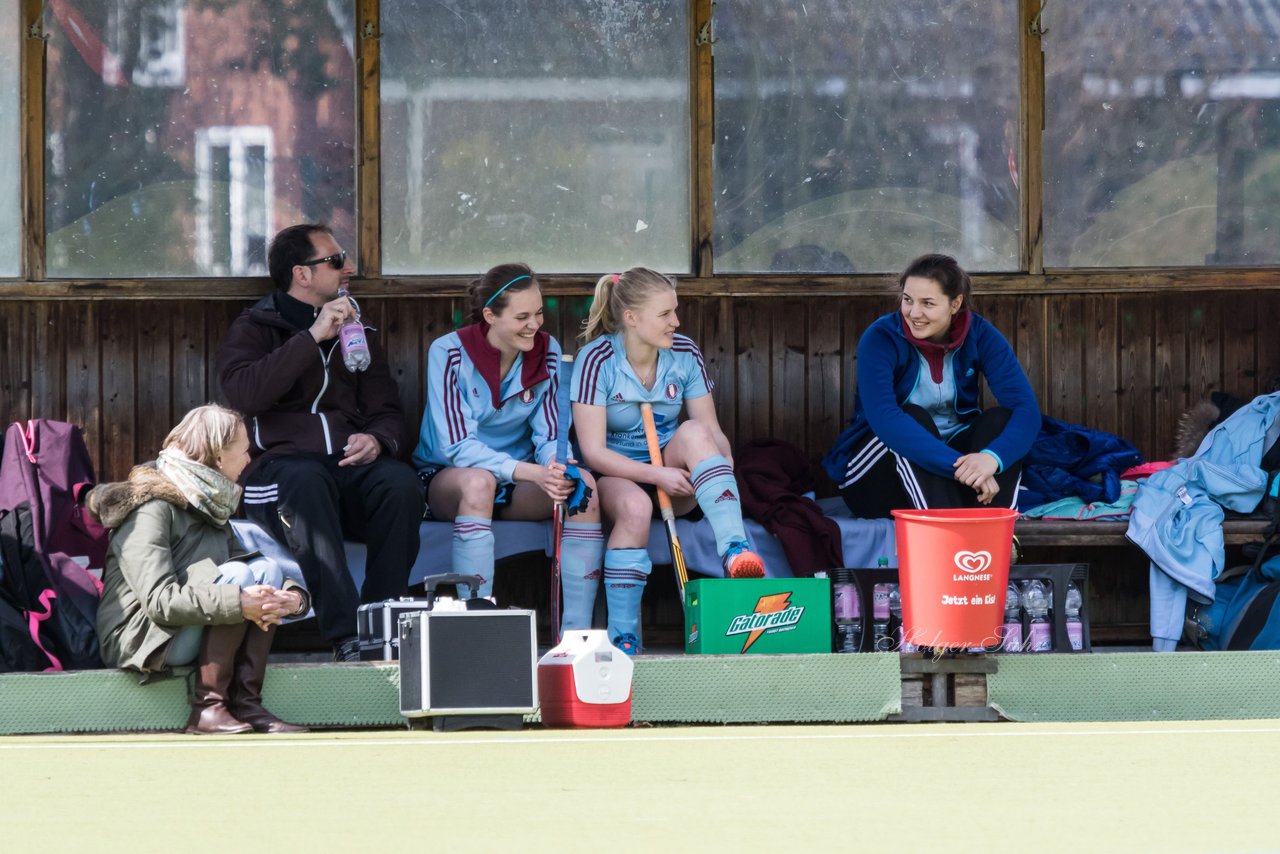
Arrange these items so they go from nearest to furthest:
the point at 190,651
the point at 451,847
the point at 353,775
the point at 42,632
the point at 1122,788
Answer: the point at 451,847
the point at 1122,788
the point at 353,775
the point at 190,651
the point at 42,632

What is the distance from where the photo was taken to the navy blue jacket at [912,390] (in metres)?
5.47

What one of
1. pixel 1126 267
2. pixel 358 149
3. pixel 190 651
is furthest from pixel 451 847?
pixel 1126 267

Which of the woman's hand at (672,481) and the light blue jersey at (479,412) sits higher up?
the light blue jersey at (479,412)

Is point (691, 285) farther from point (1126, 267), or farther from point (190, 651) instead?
point (190, 651)

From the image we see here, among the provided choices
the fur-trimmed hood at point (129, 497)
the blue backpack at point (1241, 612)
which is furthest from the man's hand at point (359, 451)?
the blue backpack at point (1241, 612)

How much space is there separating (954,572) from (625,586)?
108 centimetres

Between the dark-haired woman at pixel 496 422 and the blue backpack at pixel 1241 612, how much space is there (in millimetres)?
1843

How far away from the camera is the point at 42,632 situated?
15.9ft

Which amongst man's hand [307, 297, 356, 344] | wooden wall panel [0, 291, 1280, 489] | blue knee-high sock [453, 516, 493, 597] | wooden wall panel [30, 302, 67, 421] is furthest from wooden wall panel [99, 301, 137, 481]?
blue knee-high sock [453, 516, 493, 597]

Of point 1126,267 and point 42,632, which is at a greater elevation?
point 1126,267

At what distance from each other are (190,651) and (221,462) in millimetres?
479

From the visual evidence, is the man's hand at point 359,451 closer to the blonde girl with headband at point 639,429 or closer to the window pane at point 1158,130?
the blonde girl with headband at point 639,429

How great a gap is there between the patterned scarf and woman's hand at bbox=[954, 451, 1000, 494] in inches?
84.1

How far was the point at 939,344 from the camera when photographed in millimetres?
5703
